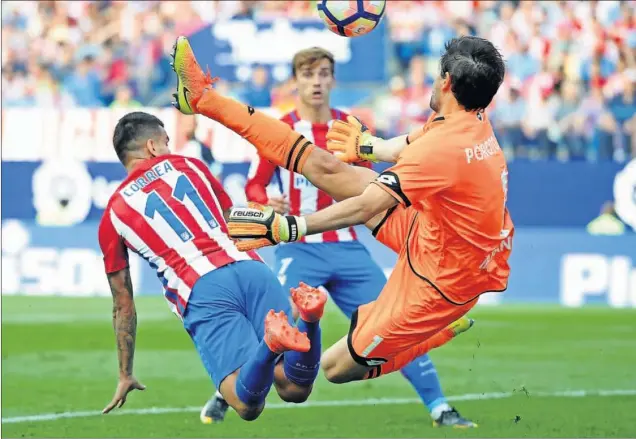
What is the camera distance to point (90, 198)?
17.2 metres

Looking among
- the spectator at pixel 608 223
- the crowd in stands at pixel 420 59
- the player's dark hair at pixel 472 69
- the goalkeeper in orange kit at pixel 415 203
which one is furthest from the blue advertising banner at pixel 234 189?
the player's dark hair at pixel 472 69

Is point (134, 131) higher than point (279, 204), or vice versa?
point (134, 131)

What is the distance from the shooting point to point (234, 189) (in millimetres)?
16578

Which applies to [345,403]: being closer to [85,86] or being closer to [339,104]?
[339,104]

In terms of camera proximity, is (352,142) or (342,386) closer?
(352,142)

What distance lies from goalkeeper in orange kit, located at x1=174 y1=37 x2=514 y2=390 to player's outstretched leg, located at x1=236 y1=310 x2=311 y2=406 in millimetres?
432

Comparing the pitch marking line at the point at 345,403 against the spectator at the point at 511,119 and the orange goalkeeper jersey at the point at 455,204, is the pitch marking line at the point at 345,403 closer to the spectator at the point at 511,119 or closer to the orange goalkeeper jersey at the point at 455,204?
the orange goalkeeper jersey at the point at 455,204

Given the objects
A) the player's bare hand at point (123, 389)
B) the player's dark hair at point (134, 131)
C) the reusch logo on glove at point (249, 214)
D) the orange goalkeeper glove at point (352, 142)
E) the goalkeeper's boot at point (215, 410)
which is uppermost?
the player's dark hair at point (134, 131)

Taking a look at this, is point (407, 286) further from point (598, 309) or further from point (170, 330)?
point (598, 309)

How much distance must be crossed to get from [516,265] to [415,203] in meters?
9.51

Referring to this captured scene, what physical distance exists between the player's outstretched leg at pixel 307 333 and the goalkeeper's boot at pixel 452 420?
6.22ft

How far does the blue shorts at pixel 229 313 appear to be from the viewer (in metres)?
6.82

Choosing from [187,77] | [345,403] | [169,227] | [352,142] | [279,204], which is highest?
[187,77]

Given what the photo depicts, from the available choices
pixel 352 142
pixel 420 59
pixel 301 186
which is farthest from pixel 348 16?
pixel 420 59
